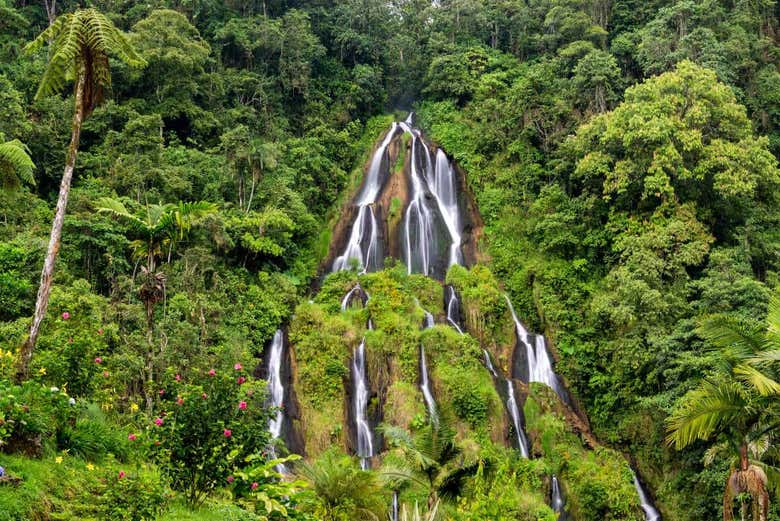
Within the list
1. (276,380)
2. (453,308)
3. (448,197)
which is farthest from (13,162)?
(448,197)

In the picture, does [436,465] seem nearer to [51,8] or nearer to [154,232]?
[154,232]

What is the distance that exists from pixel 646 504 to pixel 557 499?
3142 millimetres

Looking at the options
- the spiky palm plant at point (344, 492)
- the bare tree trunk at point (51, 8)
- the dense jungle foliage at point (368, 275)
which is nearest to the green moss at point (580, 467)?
the dense jungle foliage at point (368, 275)

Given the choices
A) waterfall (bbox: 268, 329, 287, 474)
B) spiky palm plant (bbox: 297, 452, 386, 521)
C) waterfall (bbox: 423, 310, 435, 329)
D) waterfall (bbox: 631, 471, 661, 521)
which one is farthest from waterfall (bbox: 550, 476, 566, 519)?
waterfall (bbox: 268, 329, 287, 474)

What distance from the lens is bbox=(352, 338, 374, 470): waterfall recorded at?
21.2 meters

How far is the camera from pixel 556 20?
40.0 meters

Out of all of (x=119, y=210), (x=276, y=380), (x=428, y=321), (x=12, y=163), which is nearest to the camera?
(x=12, y=163)

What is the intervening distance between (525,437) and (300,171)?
55.5 ft

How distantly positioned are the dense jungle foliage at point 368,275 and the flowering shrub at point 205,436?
4 centimetres

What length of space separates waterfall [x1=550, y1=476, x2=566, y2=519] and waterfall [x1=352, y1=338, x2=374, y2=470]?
6045 millimetres

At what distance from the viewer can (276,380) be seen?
23.3 metres

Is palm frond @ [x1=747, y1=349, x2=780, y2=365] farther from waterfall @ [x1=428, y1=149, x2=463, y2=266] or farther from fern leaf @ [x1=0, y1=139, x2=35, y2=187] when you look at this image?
waterfall @ [x1=428, y1=149, x2=463, y2=266]

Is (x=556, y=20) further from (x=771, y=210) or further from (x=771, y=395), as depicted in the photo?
(x=771, y=395)

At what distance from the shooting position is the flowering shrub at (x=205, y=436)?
25.4ft
